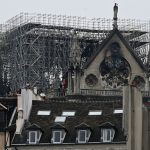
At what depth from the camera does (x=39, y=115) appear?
61.8 meters

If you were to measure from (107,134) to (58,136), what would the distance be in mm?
4384

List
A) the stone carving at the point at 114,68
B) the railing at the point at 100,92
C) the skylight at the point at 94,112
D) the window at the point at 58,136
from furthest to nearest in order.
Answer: the stone carving at the point at 114,68 → the railing at the point at 100,92 → the skylight at the point at 94,112 → the window at the point at 58,136

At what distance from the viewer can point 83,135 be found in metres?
59.8

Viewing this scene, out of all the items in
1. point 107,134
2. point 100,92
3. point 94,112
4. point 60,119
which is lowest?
point 107,134

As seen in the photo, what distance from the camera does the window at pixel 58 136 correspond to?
59.3 metres

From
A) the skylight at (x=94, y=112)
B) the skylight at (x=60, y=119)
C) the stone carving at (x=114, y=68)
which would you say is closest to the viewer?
the skylight at (x=60, y=119)

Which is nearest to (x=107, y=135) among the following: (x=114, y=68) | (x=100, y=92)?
(x=100, y=92)

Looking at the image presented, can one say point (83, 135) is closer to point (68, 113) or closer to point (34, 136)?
point (68, 113)

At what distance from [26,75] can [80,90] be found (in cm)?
2631

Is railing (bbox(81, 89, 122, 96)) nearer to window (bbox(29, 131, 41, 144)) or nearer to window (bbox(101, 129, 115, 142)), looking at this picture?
window (bbox(101, 129, 115, 142))

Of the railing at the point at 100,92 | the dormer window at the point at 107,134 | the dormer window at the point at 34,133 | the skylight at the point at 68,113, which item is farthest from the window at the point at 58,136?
the railing at the point at 100,92

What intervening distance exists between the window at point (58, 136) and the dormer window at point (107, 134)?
11.7 feet

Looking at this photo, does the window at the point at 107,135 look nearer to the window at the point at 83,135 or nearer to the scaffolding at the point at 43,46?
the window at the point at 83,135

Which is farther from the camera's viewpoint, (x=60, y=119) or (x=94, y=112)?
(x=94, y=112)
